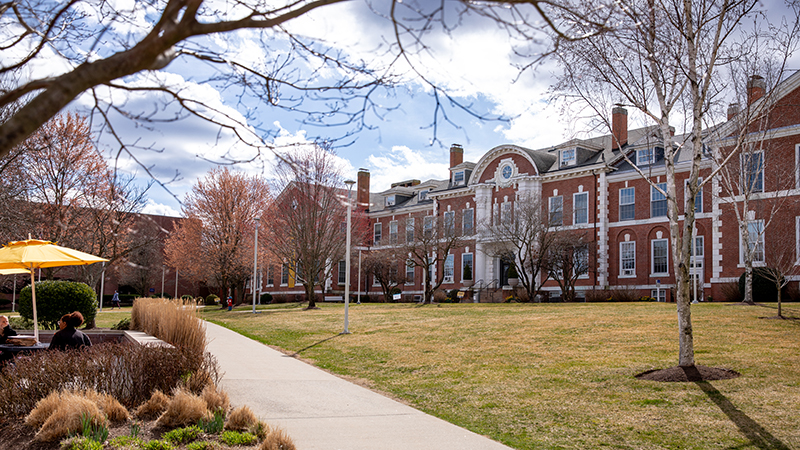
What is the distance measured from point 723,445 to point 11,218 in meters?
17.3

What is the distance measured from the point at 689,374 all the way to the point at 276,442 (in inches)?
268

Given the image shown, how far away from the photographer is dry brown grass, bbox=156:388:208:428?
7.02m

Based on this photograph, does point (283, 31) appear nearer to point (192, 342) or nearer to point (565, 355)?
point (192, 342)

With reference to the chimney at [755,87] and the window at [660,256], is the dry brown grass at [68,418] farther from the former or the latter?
the window at [660,256]

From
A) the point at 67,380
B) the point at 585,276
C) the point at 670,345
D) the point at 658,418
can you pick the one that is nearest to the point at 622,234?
the point at 585,276

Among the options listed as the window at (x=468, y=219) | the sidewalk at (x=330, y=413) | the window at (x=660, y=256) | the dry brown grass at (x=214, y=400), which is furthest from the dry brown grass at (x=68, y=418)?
the window at (x=468, y=219)

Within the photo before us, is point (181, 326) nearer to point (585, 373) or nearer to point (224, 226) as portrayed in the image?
point (585, 373)

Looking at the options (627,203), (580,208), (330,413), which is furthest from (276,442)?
(580,208)

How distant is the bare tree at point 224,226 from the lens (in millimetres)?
41688

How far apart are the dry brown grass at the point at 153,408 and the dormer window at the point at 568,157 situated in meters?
35.0

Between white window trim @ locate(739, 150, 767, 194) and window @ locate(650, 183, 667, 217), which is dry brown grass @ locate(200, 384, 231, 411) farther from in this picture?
window @ locate(650, 183, 667, 217)

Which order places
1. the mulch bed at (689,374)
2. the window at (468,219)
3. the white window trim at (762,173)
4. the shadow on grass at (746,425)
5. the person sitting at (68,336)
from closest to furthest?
1. the shadow on grass at (746,425)
2. the person sitting at (68,336)
3. the mulch bed at (689,374)
4. the white window trim at (762,173)
5. the window at (468,219)

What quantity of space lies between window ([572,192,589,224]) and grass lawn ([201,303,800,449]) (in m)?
18.5

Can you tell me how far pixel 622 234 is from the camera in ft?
120
